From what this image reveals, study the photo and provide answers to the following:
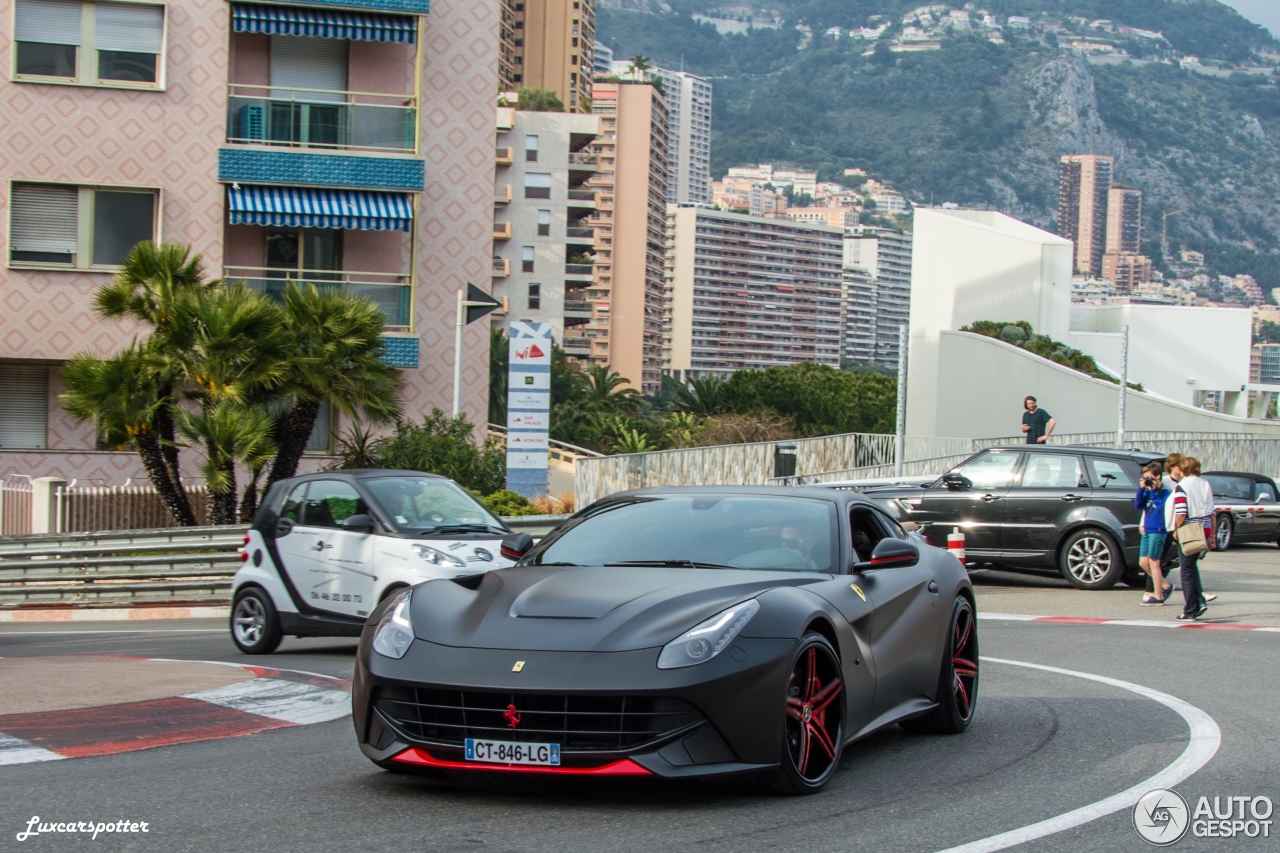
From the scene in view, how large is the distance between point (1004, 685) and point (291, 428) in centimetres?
1492

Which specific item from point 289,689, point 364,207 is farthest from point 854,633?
point 364,207

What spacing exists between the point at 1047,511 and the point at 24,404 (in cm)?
1933

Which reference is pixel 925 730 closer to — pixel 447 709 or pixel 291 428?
pixel 447 709

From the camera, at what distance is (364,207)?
95.3 ft

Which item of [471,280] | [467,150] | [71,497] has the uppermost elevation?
[467,150]

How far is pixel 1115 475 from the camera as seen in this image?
60.3ft

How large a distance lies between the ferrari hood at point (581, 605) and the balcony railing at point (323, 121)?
79.5 ft

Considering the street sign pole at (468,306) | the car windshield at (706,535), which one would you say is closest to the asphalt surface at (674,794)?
the car windshield at (706,535)

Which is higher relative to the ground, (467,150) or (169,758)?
(467,150)

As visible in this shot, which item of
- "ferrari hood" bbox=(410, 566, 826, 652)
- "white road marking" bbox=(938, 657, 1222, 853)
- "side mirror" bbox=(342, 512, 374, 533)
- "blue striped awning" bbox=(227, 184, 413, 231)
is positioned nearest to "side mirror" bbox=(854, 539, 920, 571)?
"ferrari hood" bbox=(410, 566, 826, 652)

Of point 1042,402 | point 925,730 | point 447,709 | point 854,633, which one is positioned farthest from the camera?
point 1042,402

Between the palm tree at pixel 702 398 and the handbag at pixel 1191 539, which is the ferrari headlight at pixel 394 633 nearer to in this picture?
the handbag at pixel 1191 539

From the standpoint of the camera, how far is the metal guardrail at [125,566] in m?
18.9

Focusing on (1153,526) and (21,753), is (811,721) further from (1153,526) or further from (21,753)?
(1153,526)
